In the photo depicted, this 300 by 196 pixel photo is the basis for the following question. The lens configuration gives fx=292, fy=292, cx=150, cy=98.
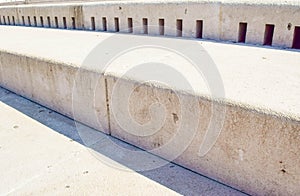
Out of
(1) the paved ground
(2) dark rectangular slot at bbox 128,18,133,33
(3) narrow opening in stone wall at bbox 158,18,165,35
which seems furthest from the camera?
(2) dark rectangular slot at bbox 128,18,133,33

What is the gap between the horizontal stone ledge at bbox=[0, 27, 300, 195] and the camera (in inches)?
66.0

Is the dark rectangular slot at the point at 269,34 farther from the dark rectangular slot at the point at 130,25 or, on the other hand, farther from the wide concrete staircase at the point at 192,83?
the dark rectangular slot at the point at 130,25

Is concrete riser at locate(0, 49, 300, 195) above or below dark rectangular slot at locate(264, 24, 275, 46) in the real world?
below

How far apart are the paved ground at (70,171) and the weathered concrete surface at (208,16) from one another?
1908 mm

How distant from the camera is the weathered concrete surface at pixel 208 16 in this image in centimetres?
305

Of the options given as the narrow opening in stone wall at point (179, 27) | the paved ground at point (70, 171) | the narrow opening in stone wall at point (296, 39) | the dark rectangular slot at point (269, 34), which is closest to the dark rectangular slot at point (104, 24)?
the narrow opening in stone wall at point (179, 27)

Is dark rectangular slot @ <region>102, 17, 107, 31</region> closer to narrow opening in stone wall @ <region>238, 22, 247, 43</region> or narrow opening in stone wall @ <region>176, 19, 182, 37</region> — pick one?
narrow opening in stone wall @ <region>176, 19, 182, 37</region>

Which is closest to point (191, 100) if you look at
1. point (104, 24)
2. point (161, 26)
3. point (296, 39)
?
point (296, 39)

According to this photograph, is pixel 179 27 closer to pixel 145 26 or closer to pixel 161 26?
pixel 161 26

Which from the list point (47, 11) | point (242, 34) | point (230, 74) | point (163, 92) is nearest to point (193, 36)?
point (242, 34)

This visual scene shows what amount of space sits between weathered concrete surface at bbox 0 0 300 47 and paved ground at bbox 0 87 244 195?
1.91m

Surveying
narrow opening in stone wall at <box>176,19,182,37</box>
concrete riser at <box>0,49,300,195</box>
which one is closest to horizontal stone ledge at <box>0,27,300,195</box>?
concrete riser at <box>0,49,300,195</box>

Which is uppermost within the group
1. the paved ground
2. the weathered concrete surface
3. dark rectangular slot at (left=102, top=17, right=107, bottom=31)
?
the weathered concrete surface

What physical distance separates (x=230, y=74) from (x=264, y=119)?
674 mm
